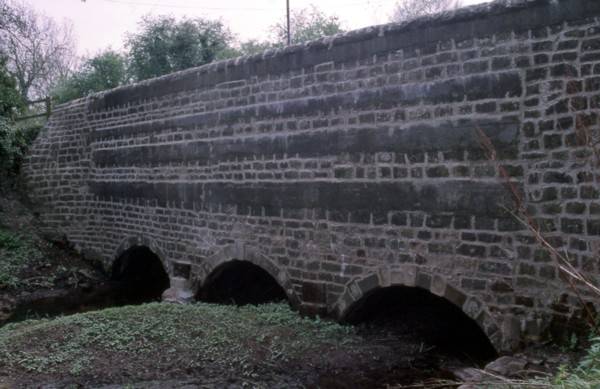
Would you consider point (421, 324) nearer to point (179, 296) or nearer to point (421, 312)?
point (421, 312)

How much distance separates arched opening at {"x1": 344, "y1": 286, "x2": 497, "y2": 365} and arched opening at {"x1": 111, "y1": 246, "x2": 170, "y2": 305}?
5274mm

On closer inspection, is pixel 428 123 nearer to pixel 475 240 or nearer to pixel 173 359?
pixel 475 240

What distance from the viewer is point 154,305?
7.93 meters

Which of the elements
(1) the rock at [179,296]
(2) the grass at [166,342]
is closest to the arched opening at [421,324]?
(2) the grass at [166,342]

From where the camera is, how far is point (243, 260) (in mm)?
8367

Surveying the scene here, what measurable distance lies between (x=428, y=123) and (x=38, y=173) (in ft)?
33.1

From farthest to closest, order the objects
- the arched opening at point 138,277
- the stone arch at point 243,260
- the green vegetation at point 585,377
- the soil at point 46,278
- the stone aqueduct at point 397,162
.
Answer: the arched opening at point 138,277 → the soil at point 46,278 → the stone arch at point 243,260 → the stone aqueduct at point 397,162 → the green vegetation at point 585,377

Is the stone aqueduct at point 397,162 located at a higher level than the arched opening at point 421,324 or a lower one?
higher

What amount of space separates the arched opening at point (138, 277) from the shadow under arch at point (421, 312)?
17.3 ft

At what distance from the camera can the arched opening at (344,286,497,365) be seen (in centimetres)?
674

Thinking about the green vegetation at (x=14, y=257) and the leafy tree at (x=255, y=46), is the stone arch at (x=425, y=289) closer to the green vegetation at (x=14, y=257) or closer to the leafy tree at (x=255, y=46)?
the green vegetation at (x=14, y=257)

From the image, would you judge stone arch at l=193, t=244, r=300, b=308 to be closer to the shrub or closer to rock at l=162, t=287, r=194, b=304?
rock at l=162, t=287, r=194, b=304

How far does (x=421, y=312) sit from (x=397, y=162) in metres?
2.27

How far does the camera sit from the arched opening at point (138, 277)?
1148 centimetres
